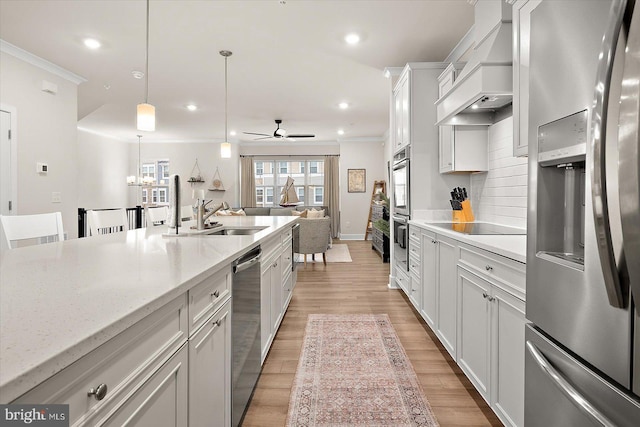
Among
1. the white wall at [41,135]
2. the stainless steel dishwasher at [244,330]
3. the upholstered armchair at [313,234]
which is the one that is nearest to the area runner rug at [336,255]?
the upholstered armchair at [313,234]

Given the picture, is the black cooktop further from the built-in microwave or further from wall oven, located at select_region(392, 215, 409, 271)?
the built-in microwave

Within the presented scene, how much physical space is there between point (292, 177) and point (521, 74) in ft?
27.2

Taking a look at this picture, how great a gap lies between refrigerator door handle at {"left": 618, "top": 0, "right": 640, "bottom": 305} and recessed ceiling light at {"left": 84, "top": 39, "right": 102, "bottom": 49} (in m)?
4.31

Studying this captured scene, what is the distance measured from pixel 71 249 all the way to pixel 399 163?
325 cm

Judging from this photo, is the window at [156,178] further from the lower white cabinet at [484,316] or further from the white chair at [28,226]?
the lower white cabinet at [484,316]

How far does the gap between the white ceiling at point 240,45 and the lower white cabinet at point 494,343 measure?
7.93 feet

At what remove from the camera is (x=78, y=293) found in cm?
82

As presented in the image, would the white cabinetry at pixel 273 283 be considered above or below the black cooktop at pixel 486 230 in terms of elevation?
below

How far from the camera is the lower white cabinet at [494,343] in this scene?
137 centimetres

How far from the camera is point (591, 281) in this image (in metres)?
0.81

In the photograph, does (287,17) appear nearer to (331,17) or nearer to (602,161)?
(331,17)

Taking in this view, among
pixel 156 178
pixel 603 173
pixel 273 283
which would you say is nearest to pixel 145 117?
pixel 273 283

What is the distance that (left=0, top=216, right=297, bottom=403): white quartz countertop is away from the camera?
0.51 m

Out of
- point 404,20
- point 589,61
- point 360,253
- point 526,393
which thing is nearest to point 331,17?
point 404,20
